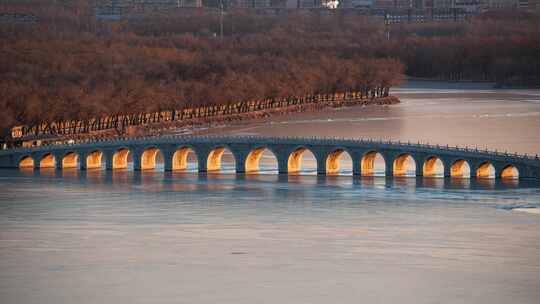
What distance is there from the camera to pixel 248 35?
168625 mm

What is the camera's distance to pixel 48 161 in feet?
274

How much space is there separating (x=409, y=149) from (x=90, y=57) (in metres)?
60.5

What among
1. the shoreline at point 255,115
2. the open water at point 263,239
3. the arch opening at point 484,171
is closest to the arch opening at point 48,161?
the open water at point 263,239

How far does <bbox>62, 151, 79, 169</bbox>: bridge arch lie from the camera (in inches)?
3273

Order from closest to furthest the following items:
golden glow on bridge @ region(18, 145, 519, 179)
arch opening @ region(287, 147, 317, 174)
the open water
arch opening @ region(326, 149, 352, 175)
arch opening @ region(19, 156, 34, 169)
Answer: the open water, golden glow on bridge @ region(18, 145, 519, 179), arch opening @ region(326, 149, 352, 175), arch opening @ region(287, 147, 317, 174), arch opening @ region(19, 156, 34, 169)

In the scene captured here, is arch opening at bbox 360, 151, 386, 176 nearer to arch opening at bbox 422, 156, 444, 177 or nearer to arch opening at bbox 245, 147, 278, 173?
arch opening at bbox 422, 156, 444, 177

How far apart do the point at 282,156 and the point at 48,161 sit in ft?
35.4

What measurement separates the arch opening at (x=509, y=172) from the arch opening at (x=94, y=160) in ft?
62.1

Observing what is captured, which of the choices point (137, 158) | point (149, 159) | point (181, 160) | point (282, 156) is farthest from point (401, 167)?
point (137, 158)

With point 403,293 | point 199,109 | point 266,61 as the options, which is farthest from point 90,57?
point 403,293

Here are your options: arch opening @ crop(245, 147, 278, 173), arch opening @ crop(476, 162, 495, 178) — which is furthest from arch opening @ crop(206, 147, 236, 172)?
arch opening @ crop(476, 162, 495, 178)

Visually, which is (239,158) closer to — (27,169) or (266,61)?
(27,169)

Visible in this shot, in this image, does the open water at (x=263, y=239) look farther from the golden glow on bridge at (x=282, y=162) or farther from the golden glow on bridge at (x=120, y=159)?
the golden glow on bridge at (x=120, y=159)

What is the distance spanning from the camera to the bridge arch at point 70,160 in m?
83.1
